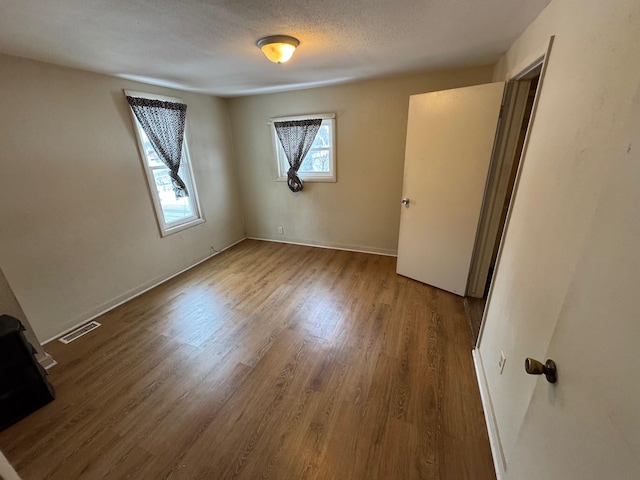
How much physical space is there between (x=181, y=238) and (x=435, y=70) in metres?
3.56

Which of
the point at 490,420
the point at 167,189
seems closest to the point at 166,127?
the point at 167,189

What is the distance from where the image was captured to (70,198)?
7.54ft

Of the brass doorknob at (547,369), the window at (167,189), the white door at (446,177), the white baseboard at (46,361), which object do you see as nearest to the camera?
the brass doorknob at (547,369)

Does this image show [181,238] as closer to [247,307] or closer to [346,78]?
[247,307]

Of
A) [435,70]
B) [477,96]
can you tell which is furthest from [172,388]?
[435,70]

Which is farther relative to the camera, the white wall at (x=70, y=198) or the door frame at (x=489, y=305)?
the white wall at (x=70, y=198)

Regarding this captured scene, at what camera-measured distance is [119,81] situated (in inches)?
101

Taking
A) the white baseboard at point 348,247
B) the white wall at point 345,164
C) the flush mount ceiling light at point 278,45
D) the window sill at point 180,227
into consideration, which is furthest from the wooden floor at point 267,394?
the flush mount ceiling light at point 278,45

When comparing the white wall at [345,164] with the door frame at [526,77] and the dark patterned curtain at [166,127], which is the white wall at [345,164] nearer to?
the dark patterned curtain at [166,127]

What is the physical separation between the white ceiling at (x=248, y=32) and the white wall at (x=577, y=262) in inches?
18.4

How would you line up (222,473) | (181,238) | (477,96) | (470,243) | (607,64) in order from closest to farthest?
(607,64) → (222,473) → (477,96) → (470,243) → (181,238)

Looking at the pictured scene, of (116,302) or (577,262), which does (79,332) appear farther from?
(577,262)

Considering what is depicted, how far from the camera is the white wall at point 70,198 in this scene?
1.98m

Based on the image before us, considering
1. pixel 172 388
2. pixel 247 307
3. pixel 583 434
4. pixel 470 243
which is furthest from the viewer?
pixel 247 307
